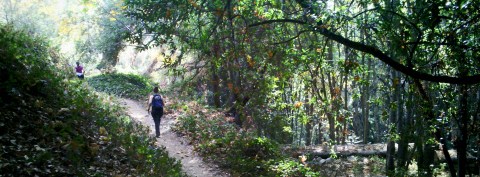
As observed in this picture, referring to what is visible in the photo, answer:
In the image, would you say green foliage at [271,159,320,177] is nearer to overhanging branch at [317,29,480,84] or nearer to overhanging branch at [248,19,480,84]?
overhanging branch at [248,19,480,84]

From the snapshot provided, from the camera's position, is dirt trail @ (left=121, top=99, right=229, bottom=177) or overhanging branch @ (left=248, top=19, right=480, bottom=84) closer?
overhanging branch @ (left=248, top=19, right=480, bottom=84)

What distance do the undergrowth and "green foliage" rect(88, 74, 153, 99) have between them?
990 centimetres

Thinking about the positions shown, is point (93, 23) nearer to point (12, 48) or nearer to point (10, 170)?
point (12, 48)

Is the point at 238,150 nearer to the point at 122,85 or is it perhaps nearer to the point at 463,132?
the point at 463,132

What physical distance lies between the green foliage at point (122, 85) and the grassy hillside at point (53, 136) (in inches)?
593

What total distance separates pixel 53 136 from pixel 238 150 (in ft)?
21.4

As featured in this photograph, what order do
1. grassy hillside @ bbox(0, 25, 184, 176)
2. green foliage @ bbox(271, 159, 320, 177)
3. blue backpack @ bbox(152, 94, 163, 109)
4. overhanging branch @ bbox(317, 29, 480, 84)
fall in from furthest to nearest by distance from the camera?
blue backpack @ bbox(152, 94, 163, 109)
green foliage @ bbox(271, 159, 320, 177)
grassy hillside @ bbox(0, 25, 184, 176)
overhanging branch @ bbox(317, 29, 480, 84)

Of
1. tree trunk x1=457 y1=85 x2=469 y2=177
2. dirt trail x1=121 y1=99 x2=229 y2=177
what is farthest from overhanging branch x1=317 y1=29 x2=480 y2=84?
dirt trail x1=121 y1=99 x2=229 y2=177

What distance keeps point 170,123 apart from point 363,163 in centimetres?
836

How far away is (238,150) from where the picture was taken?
41.4 ft

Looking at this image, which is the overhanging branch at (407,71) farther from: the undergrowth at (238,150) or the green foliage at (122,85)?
the green foliage at (122,85)

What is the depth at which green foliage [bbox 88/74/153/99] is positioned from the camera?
25444 mm

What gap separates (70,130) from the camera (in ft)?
25.1

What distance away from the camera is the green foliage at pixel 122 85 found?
83.5 ft
